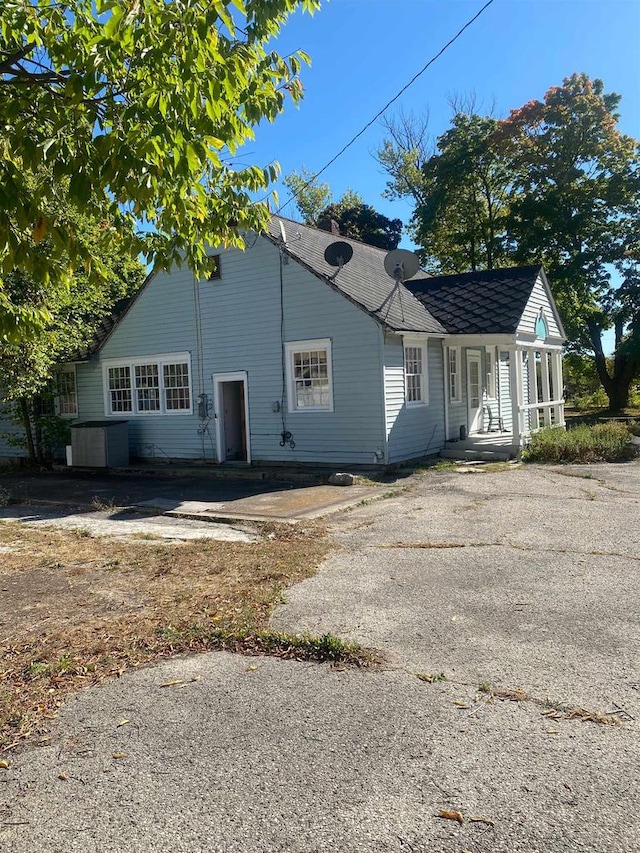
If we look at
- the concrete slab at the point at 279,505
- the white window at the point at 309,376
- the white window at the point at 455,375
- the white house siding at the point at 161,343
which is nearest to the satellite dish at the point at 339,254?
the white window at the point at 309,376

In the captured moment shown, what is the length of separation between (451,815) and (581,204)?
29.9m

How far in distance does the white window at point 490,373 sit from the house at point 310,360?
0.05 meters

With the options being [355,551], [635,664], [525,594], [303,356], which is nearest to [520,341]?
[303,356]

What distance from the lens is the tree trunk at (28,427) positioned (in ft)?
59.6

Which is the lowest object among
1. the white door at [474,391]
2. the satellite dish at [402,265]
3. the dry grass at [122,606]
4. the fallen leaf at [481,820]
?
the fallen leaf at [481,820]

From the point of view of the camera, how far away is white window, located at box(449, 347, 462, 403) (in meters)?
16.8

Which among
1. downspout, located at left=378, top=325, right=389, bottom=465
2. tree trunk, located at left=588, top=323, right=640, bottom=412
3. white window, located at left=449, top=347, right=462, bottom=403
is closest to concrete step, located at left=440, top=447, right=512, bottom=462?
white window, located at left=449, top=347, right=462, bottom=403

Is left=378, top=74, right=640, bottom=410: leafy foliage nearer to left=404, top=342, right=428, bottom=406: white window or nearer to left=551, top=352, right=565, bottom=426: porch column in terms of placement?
left=551, top=352, right=565, bottom=426: porch column

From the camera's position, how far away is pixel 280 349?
15.2 metres

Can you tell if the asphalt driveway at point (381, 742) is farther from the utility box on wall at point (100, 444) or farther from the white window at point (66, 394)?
the white window at point (66, 394)

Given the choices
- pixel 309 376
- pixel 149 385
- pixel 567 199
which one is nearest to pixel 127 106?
pixel 309 376

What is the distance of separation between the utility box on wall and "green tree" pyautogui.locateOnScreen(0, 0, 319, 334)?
1195 centimetres

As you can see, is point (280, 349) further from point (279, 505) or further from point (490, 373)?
point (490, 373)

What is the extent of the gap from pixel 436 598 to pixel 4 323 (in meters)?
4.13
